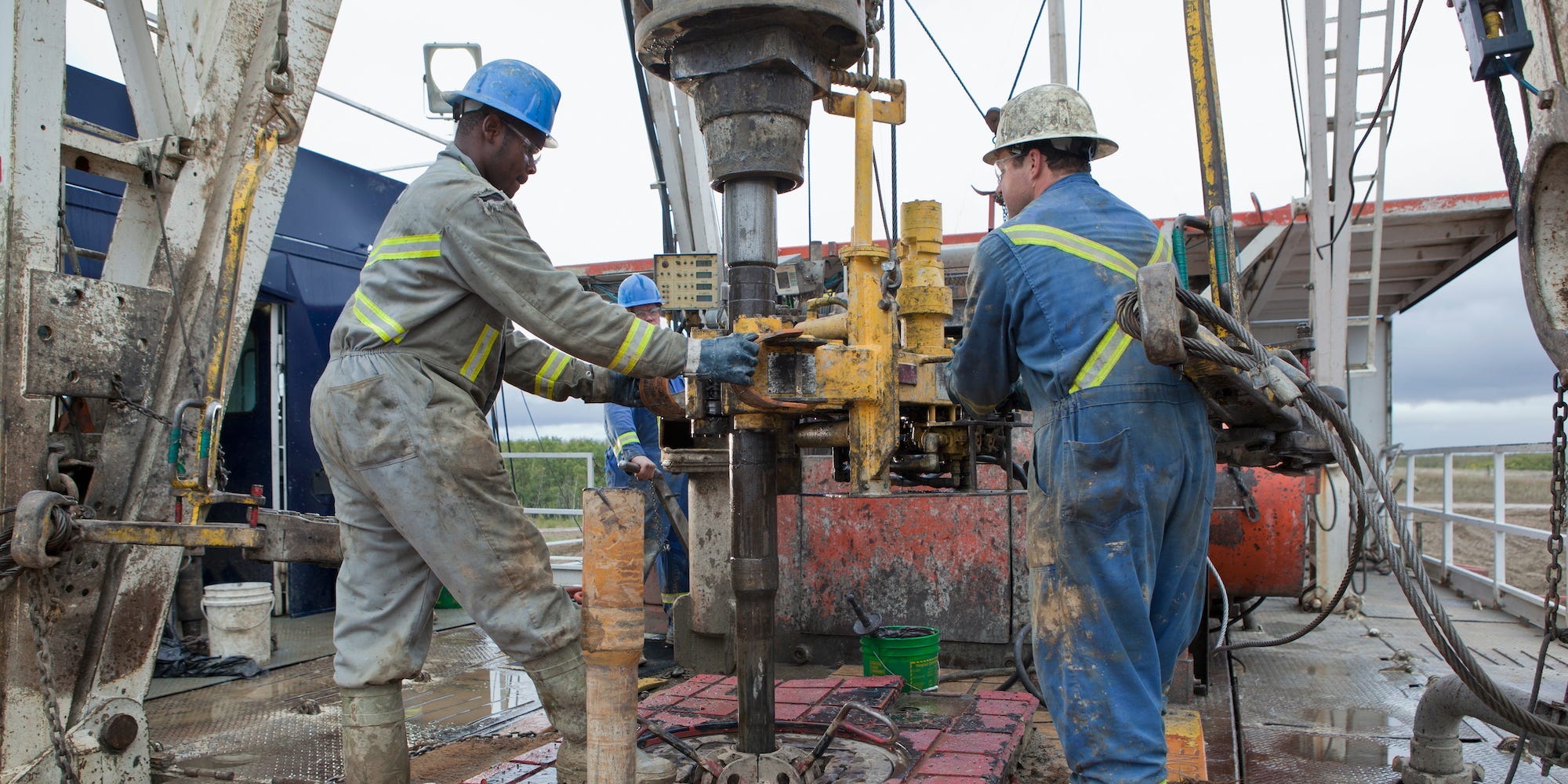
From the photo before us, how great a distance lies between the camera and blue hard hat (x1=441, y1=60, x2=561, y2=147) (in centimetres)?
291

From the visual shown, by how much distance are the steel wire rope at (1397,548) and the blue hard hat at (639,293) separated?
13.5 ft

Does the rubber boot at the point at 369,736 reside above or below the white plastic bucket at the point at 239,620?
above

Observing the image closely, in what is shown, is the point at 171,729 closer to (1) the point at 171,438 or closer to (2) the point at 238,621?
(2) the point at 238,621

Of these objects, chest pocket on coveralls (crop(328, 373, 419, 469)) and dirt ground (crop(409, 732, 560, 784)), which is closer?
chest pocket on coveralls (crop(328, 373, 419, 469))

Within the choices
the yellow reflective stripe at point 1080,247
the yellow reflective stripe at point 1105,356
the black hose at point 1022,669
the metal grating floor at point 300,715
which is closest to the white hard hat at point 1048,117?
the yellow reflective stripe at point 1080,247

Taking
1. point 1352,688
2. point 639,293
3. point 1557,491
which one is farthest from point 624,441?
point 1557,491

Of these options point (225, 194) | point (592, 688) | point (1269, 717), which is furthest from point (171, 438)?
point (1269, 717)

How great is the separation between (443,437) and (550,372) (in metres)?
0.77

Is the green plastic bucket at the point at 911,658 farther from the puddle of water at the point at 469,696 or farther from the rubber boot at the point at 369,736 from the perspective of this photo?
the rubber boot at the point at 369,736

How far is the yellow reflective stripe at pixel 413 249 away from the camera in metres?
2.77

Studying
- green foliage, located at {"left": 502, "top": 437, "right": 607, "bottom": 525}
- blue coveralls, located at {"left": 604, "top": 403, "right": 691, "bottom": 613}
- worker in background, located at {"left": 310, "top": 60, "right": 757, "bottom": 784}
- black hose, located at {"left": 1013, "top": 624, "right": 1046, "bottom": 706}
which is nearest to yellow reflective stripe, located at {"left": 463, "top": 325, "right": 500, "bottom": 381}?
worker in background, located at {"left": 310, "top": 60, "right": 757, "bottom": 784}

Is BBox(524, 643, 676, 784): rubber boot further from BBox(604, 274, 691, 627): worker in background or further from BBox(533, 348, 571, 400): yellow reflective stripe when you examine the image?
BBox(604, 274, 691, 627): worker in background

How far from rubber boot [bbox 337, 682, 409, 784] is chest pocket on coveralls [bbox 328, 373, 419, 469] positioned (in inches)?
24.6

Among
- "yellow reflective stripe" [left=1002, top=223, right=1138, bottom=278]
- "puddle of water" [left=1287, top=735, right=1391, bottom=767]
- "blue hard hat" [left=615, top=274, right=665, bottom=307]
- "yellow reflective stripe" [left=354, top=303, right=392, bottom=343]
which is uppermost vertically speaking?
"blue hard hat" [left=615, top=274, right=665, bottom=307]
